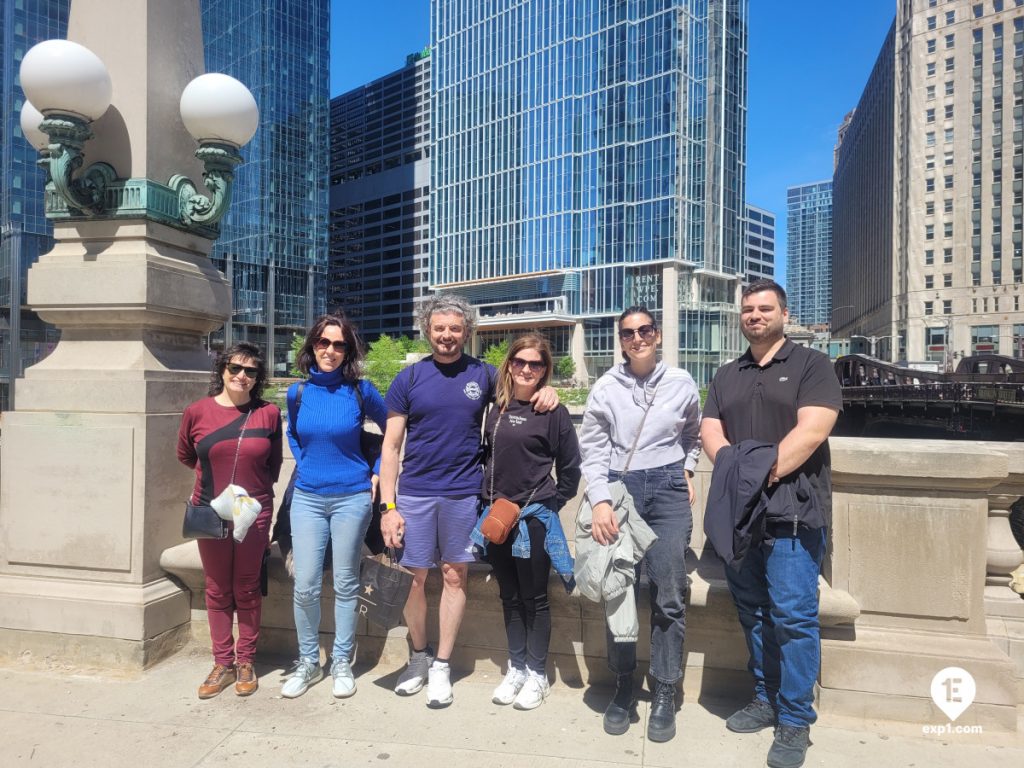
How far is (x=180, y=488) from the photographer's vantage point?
4.18m

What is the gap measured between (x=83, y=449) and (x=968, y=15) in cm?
11074

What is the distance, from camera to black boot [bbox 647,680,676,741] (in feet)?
10.4

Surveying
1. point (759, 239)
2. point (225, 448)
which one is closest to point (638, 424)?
point (225, 448)

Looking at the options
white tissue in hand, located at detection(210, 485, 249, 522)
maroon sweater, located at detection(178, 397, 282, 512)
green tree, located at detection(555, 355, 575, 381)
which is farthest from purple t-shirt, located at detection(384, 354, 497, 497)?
green tree, located at detection(555, 355, 575, 381)

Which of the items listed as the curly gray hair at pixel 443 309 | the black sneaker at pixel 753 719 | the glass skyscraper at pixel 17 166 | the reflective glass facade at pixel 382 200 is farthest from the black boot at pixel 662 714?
the reflective glass facade at pixel 382 200

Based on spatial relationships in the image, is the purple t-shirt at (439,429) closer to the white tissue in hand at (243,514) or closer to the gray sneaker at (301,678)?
the white tissue in hand at (243,514)

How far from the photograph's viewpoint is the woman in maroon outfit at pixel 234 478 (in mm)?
3607

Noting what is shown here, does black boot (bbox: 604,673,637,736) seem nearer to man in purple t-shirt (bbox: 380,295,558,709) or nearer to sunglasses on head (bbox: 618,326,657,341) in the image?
man in purple t-shirt (bbox: 380,295,558,709)

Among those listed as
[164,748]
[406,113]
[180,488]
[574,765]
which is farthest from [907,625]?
[406,113]

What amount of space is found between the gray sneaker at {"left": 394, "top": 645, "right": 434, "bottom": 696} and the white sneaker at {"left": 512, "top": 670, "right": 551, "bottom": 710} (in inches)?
21.9

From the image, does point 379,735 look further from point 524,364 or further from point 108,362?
point 108,362

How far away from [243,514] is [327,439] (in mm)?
590

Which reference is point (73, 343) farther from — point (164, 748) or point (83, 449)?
point (164, 748)

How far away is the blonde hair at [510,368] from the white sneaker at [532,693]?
4.92 ft
